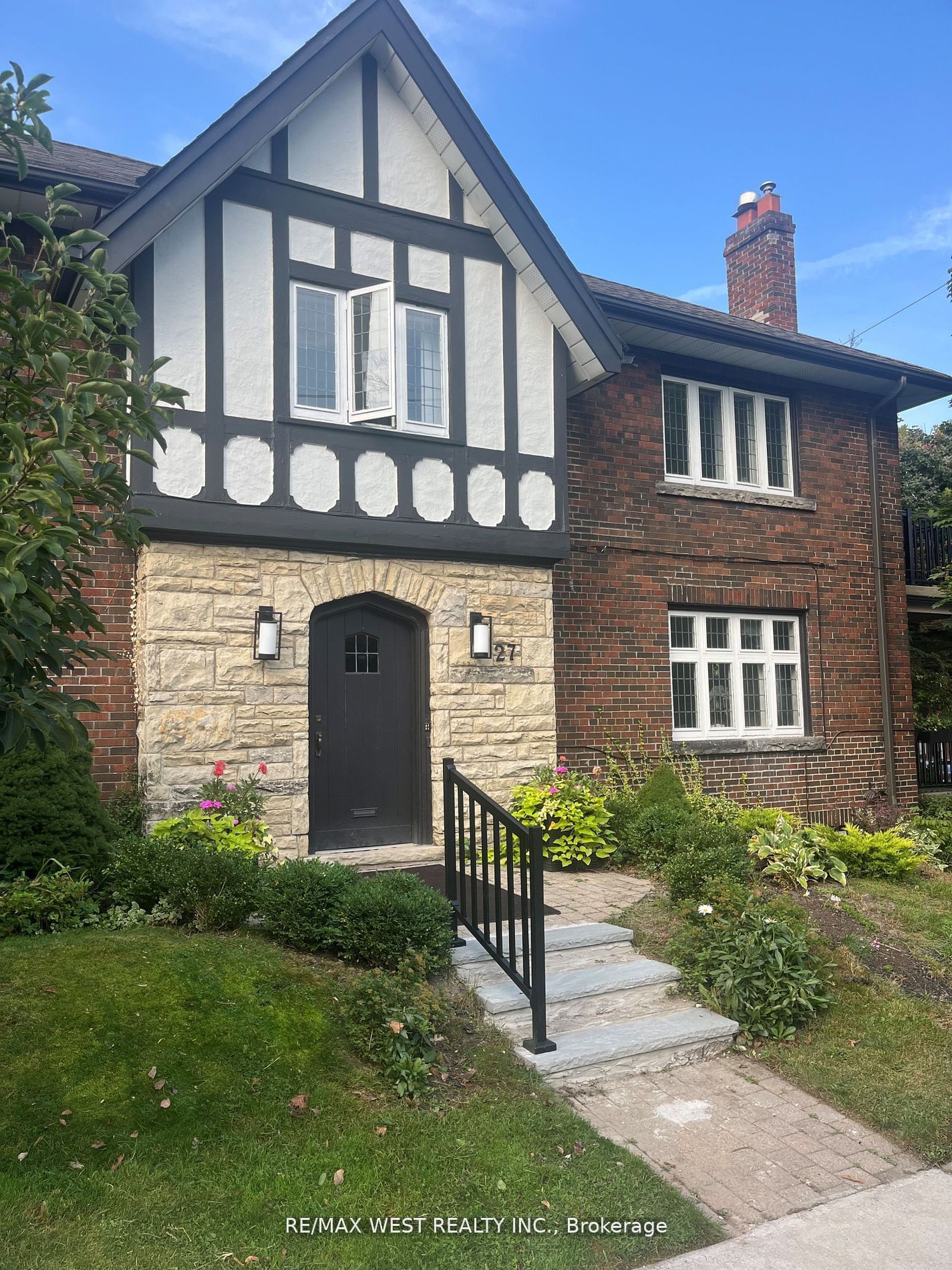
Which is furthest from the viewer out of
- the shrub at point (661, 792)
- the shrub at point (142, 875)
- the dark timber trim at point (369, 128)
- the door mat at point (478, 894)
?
the shrub at point (661, 792)

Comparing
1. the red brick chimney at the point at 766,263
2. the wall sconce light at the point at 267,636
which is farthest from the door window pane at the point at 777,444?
the wall sconce light at the point at 267,636

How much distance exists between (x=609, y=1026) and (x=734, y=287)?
13.3m

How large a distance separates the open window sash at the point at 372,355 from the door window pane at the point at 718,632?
16.6 feet

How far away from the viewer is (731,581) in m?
11.6

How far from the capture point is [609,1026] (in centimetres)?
540

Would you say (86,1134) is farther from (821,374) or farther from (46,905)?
(821,374)

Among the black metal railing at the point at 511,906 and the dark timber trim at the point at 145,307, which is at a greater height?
the dark timber trim at the point at 145,307

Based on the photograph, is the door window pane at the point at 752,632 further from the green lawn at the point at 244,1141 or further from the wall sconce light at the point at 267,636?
the green lawn at the point at 244,1141

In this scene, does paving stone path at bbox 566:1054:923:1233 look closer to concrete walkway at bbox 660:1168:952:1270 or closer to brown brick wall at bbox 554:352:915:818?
concrete walkway at bbox 660:1168:952:1270

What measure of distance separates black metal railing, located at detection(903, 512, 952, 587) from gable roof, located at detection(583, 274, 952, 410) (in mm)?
1832

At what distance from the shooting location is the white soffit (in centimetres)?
873

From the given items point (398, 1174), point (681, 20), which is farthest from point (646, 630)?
point (398, 1174)

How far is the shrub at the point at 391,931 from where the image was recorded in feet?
17.7

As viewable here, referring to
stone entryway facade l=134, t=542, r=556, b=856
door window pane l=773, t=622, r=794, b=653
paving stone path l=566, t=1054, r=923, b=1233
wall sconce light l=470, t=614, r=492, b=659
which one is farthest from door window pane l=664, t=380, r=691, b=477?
paving stone path l=566, t=1054, r=923, b=1233
